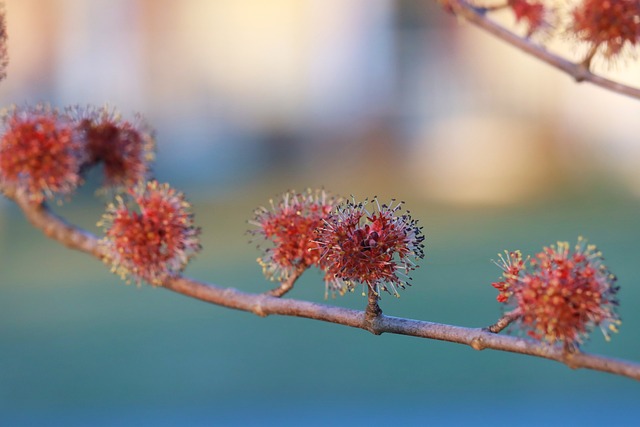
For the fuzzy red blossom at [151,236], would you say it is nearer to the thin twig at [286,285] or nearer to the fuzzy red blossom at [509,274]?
the thin twig at [286,285]

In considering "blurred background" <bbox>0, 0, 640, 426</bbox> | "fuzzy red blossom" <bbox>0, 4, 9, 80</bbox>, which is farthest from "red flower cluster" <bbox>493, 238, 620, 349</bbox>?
"blurred background" <bbox>0, 0, 640, 426</bbox>

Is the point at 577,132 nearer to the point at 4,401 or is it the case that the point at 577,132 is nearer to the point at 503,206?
the point at 503,206

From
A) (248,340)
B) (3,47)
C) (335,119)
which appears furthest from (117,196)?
(335,119)

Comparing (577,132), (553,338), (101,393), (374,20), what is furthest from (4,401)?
(577,132)

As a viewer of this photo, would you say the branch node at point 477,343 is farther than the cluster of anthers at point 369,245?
No

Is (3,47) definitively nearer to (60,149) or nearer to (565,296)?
(60,149)

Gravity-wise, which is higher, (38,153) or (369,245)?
(38,153)

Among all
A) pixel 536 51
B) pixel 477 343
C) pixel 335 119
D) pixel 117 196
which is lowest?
pixel 477 343

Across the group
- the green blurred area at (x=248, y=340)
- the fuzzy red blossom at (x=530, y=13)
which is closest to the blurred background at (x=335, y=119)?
the green blurred area at (x=248, y=340)
